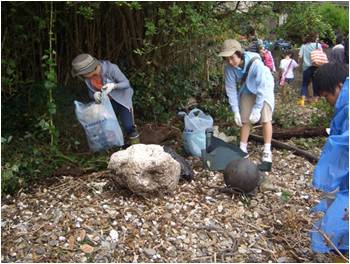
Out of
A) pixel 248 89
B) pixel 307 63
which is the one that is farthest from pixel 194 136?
pixel 307 63

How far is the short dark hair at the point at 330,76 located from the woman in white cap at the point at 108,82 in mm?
2064

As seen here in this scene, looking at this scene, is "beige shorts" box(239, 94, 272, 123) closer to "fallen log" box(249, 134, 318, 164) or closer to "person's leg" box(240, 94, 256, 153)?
"person's leg" box(240, 94, 256, 153)

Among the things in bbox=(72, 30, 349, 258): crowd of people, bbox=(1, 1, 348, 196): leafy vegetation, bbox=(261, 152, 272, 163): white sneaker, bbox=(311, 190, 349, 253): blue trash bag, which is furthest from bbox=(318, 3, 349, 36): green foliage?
bbox=(311, 190, 349, 253): blue trash bag

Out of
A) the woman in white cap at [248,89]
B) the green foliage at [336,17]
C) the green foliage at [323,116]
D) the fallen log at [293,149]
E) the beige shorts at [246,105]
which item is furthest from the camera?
the green foliage at [336,17]

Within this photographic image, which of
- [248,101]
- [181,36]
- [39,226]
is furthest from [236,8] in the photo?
[39,226]

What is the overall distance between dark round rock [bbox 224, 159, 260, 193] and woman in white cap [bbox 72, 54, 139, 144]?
129 cm

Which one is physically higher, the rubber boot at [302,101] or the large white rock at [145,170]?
the large white rock at [145,170]

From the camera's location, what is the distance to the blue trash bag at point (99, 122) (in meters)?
4.40

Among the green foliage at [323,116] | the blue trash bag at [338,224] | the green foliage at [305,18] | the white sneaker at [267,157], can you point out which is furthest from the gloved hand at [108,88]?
the green foliage at [323,116]

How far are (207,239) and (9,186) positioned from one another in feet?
5.65

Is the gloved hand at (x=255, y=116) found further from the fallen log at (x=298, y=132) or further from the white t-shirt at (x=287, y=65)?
the white t-shirt at (x=287, y=65)

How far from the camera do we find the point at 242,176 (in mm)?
3820

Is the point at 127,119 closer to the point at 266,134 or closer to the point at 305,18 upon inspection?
the point at 266,134

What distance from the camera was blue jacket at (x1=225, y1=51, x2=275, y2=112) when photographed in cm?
452
